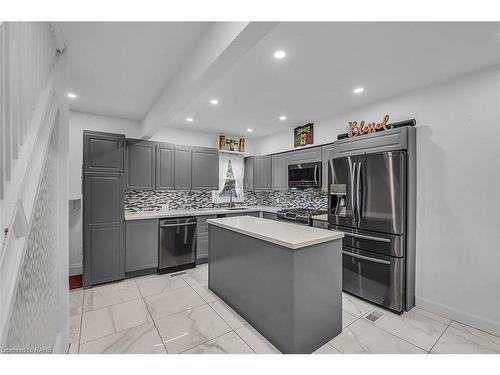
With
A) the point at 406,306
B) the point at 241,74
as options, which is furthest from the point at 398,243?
the point at 241,74

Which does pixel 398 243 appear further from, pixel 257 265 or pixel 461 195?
pixel 257 265

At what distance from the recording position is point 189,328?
215 cm

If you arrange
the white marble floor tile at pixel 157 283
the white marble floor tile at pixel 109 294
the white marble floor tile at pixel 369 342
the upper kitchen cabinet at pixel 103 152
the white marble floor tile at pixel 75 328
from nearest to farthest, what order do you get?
the white marble floor tile at pixel 369 342, the white marble floor tile at pixel 75 328, the white marble floor tile at pixel 109 294, the white marble floor tile at pixel 157 283, the upper kitchen cabinet at pixel 103 152

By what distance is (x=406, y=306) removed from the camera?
249 cm

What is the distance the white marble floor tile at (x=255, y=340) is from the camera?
1.85 meters

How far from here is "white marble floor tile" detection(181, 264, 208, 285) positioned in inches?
127

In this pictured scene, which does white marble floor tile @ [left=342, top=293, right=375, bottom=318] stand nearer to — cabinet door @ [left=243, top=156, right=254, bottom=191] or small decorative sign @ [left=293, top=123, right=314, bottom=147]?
small decorative sign @ [left=293, top=123, right=314, bottom=147]

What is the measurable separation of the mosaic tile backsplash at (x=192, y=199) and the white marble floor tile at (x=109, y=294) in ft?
4.24

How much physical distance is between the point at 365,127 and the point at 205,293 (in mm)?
2977

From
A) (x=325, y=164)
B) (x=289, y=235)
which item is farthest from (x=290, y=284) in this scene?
(x=325, y=164)

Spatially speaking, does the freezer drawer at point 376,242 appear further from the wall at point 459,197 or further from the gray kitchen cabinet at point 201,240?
the gray kitchen cabinet at point 201,240

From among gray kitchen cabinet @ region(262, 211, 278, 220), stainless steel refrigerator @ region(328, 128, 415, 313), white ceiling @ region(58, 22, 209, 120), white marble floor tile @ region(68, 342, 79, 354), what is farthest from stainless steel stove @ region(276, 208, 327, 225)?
white marble floor tile @ region(68, 342, 79, 354)

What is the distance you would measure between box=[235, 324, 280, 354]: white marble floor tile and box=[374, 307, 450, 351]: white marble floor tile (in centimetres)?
116

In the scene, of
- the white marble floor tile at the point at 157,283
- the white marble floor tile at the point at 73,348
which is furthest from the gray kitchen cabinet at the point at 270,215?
the white marble floor tile at the point at 73,348
